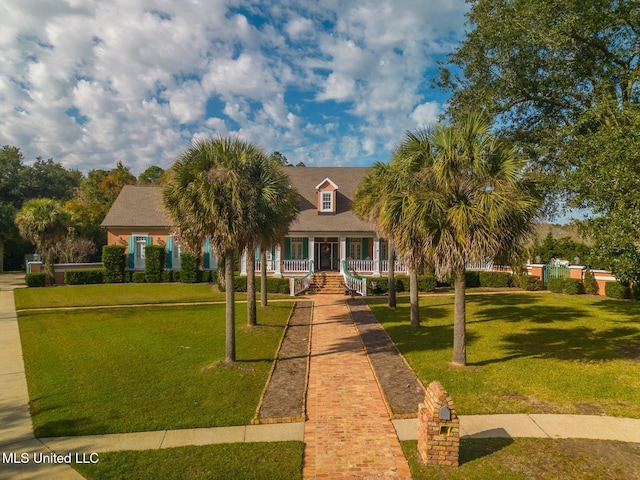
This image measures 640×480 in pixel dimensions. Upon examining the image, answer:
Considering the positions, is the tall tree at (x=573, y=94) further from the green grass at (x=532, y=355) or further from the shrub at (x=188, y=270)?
the shrub at (x=188, y=270)

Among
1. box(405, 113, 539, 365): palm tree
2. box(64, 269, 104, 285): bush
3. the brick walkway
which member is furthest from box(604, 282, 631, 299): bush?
box(64, 269, 104, 285): bush

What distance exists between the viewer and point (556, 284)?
22.6 meters

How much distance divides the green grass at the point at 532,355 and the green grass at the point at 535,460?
46.9 inches

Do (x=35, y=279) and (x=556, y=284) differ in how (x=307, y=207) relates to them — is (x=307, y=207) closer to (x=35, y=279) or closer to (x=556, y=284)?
(x=556, y=284)

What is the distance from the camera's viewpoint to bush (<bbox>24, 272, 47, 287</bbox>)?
82.3 feet

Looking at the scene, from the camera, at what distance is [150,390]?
816 centimetres

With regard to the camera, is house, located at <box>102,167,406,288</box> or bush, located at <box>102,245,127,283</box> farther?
bush, located at <box>102,245,127,283</box>

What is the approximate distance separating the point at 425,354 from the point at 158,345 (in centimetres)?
802

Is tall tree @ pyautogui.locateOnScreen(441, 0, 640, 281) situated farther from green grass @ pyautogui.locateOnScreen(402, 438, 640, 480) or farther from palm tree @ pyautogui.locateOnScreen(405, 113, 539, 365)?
green grass @ pyautogui.locateOnScreen(402, 438, 640, 480)

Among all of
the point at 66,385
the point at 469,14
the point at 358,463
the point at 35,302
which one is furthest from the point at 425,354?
the point at 35,302

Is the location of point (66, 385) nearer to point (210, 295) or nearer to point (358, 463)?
point (358, 463)

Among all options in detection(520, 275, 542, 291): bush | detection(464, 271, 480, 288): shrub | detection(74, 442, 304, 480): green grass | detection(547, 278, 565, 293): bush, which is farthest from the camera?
detection(464, 271, 480, 288): shrub

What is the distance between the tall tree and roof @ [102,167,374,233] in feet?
38.4

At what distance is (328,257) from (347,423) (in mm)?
21421
